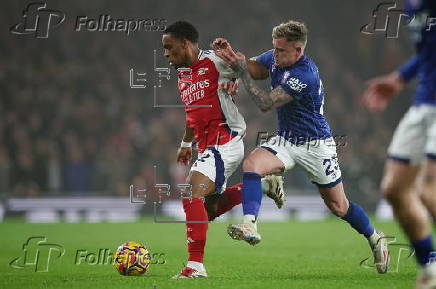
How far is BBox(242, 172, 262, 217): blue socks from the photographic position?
25.2 ft

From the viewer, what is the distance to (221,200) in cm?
845

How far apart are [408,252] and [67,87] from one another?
13.9 metres

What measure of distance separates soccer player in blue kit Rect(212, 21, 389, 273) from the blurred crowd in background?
Result: 38.1 feet

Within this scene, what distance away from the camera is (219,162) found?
8008mm

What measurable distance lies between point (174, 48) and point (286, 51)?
105 centimetres

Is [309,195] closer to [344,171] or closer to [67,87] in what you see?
[344,171]

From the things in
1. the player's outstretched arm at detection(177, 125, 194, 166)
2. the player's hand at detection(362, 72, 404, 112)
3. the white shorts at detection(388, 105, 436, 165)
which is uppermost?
the player's hand at detection(362, 72, 404, 112)

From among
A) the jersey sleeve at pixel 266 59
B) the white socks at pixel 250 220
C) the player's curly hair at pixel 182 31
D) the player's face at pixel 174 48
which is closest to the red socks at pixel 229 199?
the white socks at pixel 250 220

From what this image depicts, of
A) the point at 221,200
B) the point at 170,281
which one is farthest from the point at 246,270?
the point at 170,281

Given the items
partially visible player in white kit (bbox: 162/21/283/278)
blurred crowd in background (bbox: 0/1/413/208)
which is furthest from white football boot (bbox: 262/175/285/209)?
blurred crowd in background (bbox: 0/1/413/208)

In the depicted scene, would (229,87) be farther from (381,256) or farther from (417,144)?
(417,144)

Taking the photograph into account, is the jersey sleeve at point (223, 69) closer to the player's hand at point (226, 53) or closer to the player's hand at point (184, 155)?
the player's hand at point (226, 53)

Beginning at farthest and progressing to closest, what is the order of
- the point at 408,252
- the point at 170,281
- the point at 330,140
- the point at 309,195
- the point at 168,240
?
the point at 309,195 → the point at 168,240 → the point at 408,252 → the point at 330,140 → the point at 170,281

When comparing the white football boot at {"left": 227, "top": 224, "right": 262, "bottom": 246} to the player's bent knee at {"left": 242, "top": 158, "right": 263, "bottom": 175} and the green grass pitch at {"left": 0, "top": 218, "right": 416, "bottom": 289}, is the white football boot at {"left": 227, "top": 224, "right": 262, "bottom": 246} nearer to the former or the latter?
the green grass pitch at {"left": 0, "top": 218, "right": 416, "bottom": 289}
